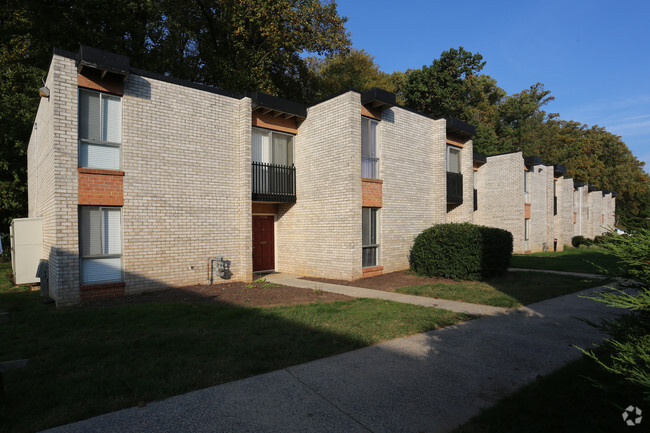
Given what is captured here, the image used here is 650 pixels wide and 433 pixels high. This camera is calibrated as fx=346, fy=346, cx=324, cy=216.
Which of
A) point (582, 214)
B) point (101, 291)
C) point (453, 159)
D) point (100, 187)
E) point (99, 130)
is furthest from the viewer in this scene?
point (582, 214)

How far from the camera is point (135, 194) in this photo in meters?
9.80

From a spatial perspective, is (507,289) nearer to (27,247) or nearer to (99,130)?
(99,130)

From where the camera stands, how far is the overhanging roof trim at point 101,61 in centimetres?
851

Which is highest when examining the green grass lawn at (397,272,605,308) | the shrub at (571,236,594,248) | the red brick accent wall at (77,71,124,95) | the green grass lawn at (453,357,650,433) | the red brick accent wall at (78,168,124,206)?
the red brick accent wall at (77,71,124,95)

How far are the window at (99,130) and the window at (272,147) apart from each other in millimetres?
4625

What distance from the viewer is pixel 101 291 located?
29.9 feet

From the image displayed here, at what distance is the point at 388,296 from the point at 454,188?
389 inches

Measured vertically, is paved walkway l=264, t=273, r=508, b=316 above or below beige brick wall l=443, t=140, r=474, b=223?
below

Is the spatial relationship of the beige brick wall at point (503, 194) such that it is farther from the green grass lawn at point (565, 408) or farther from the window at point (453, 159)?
the green grass lawn at point (565, 408)

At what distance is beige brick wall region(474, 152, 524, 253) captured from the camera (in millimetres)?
22500

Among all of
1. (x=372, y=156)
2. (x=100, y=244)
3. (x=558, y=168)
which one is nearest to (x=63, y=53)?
(x=100, y=244)

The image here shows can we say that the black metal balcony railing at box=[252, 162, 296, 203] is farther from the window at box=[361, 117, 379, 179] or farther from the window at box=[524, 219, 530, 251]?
the window at box=[524, 219, 530, 251]

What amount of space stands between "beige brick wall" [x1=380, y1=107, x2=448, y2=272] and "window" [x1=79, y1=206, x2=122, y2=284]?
351 inches

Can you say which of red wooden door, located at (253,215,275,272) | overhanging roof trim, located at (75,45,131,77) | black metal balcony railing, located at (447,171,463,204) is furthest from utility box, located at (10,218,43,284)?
black metal balcony railing, located at (447,171,463,204)
